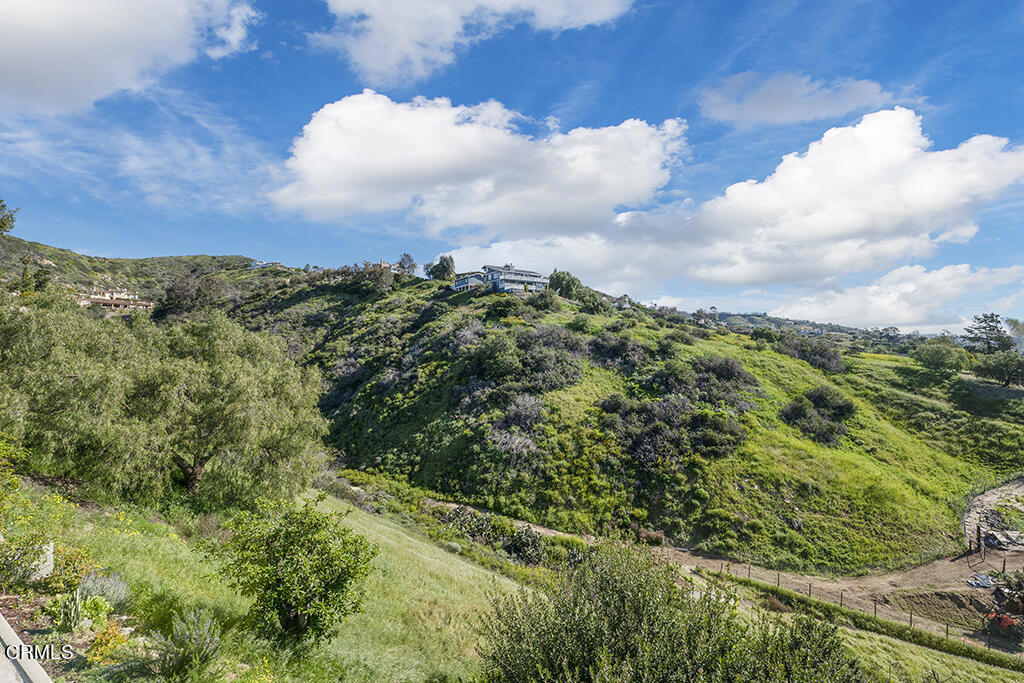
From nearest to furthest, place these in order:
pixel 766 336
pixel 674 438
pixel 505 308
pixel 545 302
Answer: pixel 674 438, pixel 766 336, pixel 505 308, pixel 545 302

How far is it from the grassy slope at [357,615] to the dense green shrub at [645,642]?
3.47 metres

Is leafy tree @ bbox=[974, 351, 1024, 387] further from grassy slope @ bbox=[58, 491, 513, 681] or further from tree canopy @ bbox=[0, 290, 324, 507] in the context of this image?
tree canopy @ bbox=[0, 290, 324, 507]

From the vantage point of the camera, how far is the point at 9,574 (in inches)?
339

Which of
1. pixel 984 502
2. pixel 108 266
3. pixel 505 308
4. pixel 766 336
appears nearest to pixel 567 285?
pixel 505 308

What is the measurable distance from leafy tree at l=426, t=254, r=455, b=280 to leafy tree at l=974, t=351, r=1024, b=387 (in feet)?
303

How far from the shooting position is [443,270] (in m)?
107

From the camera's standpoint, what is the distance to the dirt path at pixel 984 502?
29.7 metres

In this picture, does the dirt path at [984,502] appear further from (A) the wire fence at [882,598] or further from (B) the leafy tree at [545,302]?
(B) the leafy tree at [545,302]

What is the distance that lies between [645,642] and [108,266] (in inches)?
7914

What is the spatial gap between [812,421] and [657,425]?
50.7 ft

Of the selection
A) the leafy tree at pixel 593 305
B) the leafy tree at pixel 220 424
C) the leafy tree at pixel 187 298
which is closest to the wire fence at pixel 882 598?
the leafy tree at pixel 220 424

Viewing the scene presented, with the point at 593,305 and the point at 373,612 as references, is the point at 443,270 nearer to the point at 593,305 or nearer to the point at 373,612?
the point at 593,305

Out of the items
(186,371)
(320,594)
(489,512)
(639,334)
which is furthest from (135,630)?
(639,334)

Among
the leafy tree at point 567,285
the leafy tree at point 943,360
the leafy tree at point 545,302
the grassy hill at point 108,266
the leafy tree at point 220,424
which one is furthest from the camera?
the grassy hill at point 108,266
